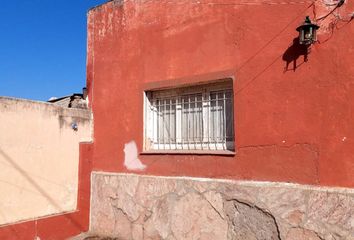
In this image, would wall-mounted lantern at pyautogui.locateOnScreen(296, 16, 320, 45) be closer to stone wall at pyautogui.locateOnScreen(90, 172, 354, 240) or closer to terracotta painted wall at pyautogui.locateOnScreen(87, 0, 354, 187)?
terracotta painted wall at pyautogui.locateOnScreen(87, 0, 354, 187)

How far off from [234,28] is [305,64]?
1218mm

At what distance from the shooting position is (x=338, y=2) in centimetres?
417

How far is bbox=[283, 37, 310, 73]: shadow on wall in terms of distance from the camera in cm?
439

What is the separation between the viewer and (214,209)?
16.6 feet

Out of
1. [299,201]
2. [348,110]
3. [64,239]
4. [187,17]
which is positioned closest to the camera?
[348,110]

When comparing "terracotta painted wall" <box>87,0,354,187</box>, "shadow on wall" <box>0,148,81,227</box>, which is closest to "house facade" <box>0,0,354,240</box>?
"terracotta painted wall" <box>87,0,354,187</box>

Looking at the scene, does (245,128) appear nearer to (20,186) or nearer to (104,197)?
(104,197)

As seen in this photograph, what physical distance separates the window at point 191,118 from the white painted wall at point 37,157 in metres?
1.60

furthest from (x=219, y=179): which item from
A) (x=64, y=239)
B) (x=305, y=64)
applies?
(x=64, y=239)

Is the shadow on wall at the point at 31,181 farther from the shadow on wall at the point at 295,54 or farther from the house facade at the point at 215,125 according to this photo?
the shadow on wall at the point at 295,54

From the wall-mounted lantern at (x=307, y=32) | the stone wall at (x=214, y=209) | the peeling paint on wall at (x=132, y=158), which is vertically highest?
the wall-mounted lantern at (x=307, y=32)

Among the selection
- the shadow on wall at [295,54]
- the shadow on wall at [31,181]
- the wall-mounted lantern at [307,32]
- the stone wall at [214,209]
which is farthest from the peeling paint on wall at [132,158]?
the wall-mounted lantern at [307,32]

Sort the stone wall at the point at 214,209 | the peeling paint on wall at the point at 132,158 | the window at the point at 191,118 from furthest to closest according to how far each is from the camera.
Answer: the peeling paint on wall at the point at 132,158
the window at the point at 191,118
the stone wall at the point at 214,209

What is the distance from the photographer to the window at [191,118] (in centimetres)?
533
